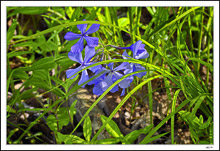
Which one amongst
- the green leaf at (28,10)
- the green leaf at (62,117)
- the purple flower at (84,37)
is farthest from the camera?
the green leaf at (28,10)

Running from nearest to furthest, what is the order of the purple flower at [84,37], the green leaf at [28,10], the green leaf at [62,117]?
the purple flower at [84,37], the green leaf at [62,117], the green leaf at [28,10]

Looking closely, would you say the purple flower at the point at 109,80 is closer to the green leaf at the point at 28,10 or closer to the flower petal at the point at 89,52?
the flower petal at the point at 89,52

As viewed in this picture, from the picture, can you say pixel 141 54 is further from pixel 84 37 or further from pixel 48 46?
pixel 48 46

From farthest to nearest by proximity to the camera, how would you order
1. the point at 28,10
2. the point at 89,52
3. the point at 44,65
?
1. the point at 28,10
2. the point at 44,65
3. the point at 89,52

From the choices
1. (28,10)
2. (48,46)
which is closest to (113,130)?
(48,46)

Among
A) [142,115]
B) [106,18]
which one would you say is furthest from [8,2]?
[142,115]

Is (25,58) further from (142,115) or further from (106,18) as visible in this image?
(142,115)

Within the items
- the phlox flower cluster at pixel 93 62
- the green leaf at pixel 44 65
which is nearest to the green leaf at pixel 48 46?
the green leaf at pixel 44 65

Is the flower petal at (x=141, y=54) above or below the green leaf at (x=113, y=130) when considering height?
above

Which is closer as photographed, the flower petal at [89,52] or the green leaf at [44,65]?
the flower petal at [89,52]

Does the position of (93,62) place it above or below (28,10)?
below

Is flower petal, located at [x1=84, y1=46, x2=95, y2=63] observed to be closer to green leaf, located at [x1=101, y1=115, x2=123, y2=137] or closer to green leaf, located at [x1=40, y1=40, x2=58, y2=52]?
green leaf, located at [x1=101, y1=115, x2=123, y2=137]

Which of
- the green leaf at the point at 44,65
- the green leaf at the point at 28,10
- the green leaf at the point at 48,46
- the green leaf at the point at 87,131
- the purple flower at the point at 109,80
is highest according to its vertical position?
the green leaf at the point at 28,10
